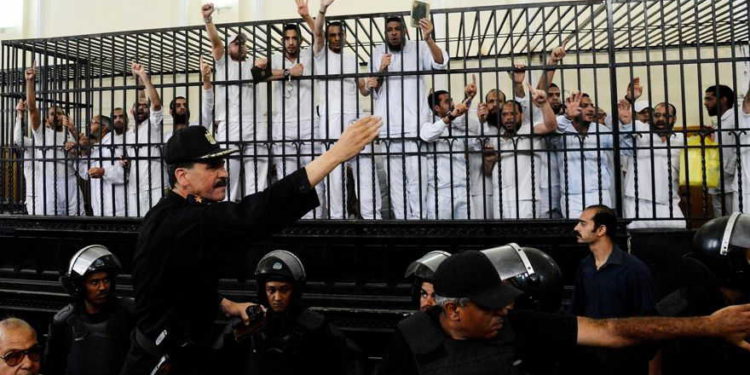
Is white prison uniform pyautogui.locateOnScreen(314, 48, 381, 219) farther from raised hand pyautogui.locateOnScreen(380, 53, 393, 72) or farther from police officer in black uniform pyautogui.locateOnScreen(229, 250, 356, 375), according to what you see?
police officer in black uniform pyautogui.locateOnScreen(229, 250, 356, 375)

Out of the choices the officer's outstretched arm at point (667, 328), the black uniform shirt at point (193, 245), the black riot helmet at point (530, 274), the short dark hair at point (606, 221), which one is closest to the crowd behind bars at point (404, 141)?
the short dark hair at point (606, 221)

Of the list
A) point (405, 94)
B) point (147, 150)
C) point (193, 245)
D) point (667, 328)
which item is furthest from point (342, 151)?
point (147, 150)

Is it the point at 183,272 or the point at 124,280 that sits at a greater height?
the point at 183,272

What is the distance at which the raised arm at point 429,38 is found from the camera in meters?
5.51

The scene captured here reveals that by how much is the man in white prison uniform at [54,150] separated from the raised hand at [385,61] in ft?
11.2

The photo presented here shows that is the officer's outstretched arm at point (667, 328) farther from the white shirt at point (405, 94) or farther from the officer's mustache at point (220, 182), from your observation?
the white shirt at point (405, 94)

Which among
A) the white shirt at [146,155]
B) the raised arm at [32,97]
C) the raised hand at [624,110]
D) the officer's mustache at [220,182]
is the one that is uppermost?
the raised arm at [32,97]

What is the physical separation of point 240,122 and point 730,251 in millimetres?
4367

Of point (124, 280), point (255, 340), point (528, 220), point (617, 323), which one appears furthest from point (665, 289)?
point (124, 280)

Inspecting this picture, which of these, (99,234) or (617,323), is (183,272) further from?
(99,234)

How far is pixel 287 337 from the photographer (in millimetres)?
4184

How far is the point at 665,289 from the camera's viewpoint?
5.27 meters

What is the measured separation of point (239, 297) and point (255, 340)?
1.45 meters

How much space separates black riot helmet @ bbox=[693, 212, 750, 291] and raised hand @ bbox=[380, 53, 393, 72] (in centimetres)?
356
